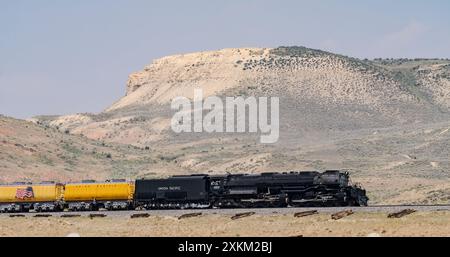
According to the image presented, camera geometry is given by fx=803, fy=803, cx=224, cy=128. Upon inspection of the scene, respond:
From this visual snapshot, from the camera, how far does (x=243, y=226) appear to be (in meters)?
43.9

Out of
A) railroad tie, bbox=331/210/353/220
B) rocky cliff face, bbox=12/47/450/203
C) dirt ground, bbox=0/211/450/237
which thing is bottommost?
dirt ground, bbox=0/211/450/237

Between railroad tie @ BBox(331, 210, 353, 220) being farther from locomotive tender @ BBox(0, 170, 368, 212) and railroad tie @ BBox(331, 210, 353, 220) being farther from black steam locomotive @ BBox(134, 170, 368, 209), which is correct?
locomotive tender @ BBox(0, 170, 368, 212)

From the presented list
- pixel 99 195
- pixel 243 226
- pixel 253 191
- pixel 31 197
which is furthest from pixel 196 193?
pixel 243 226

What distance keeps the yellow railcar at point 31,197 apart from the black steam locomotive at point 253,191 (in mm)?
7848

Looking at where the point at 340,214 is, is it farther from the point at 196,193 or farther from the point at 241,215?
the point at 196,193

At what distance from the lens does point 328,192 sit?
59.2m

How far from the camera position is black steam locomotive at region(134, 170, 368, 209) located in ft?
194

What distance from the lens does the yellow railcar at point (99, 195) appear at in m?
66.8

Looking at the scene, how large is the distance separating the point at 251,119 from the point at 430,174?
61706 mm

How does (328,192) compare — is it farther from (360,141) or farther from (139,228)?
(360,141)

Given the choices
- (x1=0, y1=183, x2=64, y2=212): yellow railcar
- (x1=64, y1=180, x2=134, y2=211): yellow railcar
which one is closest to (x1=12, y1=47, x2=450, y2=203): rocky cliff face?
(x1=64, y1=180, x2=134, y2=211): yellow railcar

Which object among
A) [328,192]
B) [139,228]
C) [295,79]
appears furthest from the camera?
[295,79]
